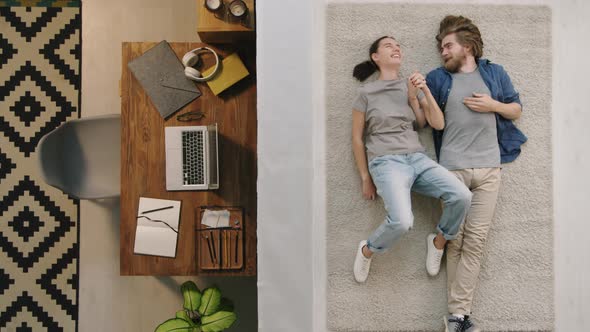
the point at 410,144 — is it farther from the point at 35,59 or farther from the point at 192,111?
the point at 35,59

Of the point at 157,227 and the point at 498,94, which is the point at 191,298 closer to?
the point at 157,227

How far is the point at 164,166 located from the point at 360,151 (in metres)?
0.87

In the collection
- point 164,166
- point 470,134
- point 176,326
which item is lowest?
point 176,326

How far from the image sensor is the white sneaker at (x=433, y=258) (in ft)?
6.42

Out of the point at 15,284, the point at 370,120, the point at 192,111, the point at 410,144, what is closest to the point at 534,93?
the point at 410,144

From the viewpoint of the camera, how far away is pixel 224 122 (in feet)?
6.68

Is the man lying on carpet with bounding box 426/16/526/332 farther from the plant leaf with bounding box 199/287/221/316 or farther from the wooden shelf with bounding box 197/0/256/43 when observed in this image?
the plant leaf with bounding box 199/287/221/316

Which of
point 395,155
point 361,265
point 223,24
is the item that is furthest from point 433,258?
point 223,24

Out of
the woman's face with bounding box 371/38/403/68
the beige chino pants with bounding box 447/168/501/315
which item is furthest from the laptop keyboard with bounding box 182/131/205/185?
the beige chino pants with bounding box 447/168/501/315

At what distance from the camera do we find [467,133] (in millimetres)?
1932

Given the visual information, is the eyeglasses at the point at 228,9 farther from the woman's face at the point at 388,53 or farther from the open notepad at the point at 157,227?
the open notepad at the point at 157,227

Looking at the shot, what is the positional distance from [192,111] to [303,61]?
0.55 meters

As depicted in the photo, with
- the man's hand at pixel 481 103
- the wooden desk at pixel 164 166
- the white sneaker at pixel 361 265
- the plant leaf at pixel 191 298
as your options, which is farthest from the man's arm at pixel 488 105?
the plant leaf at pixel 191 298

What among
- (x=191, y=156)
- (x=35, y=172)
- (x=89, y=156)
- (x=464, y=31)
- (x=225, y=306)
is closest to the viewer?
(x=191, y=156)
